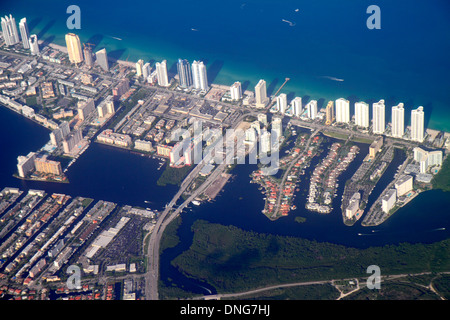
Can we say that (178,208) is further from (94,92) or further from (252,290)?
(94,92)

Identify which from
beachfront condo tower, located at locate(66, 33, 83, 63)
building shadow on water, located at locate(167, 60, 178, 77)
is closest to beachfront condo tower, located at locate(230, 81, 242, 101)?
building shadow on water, located at locate(167, 60, 178, 77)

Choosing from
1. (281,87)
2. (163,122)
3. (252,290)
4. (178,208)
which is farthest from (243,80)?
(252,290)

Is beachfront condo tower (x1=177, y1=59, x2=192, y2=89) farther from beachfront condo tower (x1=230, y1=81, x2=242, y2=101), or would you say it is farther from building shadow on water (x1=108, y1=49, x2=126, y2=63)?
building shadow on water (x1=108, y1=49, x2=126, y2=63)

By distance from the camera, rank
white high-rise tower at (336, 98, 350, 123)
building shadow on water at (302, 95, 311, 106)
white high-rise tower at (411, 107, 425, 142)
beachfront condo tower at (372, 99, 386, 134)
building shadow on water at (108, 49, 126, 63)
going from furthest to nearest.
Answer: building shadow on water at (108, 49, 126, 63) → building shadow on water at (302, 95, 311, 106) → white high-rise tower at (336, 98, 350, 123) → beachfront condo tower at (372, 99, 386, 134) → white high-rise tower at (411, 107, 425, 142)

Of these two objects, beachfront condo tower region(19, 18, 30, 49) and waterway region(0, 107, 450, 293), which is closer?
waterway region(0, 107, 450, 293)

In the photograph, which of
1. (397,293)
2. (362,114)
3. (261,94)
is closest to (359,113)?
(362,114)
